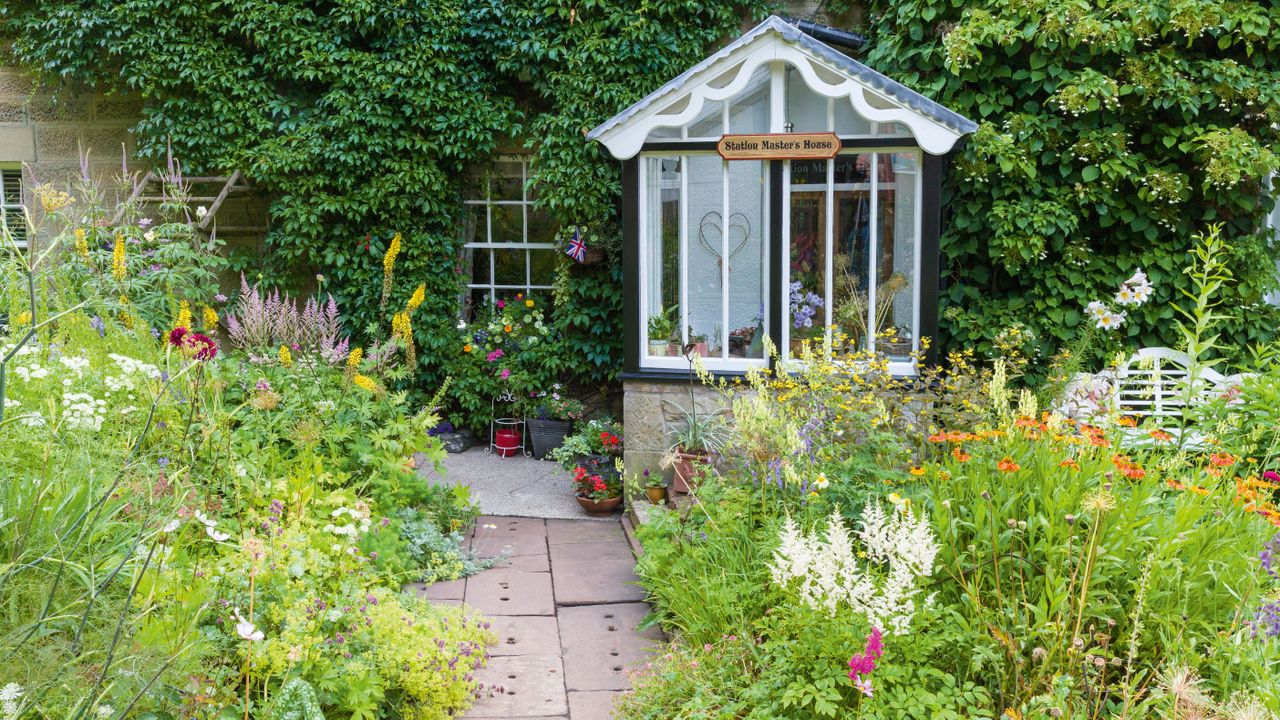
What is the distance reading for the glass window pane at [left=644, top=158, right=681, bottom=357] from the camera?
601 cm

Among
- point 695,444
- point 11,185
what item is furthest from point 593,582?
point 11,185

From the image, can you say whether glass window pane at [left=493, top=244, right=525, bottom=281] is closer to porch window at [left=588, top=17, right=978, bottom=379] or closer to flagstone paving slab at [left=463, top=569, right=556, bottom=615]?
porch window at [left=588, top=17, right=978, bottom=379]

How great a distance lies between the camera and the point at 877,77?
18.1ft

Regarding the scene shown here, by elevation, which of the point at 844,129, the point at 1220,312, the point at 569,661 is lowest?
the point at 569,661

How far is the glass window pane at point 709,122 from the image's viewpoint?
5809mm

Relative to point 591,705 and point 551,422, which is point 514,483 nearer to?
point 551,422

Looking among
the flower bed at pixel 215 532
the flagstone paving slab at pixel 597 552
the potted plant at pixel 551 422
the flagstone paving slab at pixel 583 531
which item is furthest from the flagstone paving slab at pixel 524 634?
the potted plant at pixel 551 422

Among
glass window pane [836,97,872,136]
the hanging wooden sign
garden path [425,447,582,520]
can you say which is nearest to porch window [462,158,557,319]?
garden path [425,447,582,520]

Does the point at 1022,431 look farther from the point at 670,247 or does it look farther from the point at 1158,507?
the point at 670,247

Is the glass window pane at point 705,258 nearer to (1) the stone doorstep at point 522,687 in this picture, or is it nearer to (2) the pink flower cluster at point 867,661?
(1) the stone doorstep at point 522,687

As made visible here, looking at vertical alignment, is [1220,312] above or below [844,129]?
below

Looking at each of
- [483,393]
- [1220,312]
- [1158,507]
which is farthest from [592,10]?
[1158,507]

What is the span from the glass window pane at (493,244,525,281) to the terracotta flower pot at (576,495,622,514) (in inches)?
103

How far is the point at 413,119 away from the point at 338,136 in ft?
1.89
